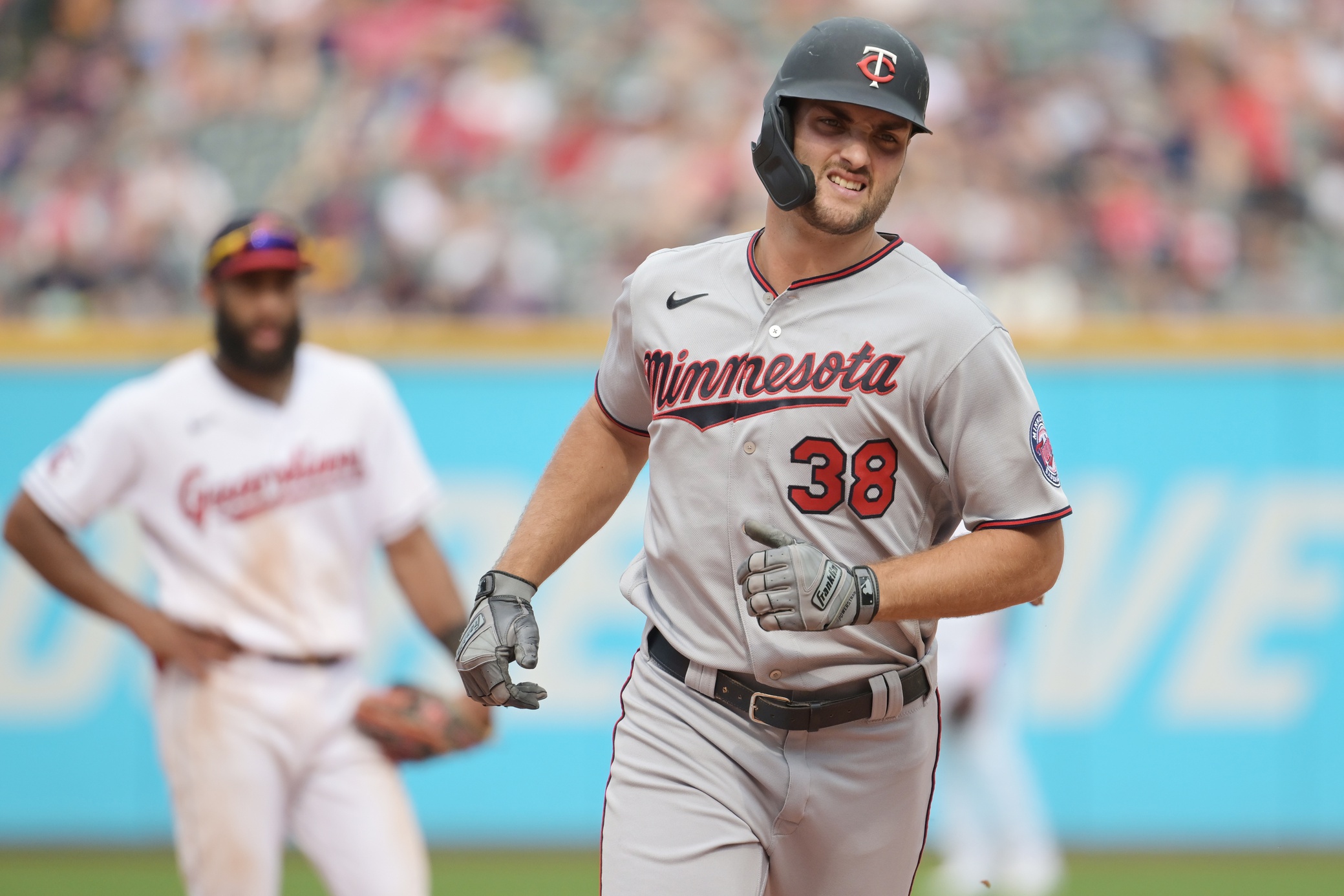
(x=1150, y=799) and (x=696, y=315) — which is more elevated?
(x=696, y=315)

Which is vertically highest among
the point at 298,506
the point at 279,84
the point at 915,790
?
the point at 279,84

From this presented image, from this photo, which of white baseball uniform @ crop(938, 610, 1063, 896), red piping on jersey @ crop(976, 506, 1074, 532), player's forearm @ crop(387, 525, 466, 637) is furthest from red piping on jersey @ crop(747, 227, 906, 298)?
white baseball uniform @ crop(938, 610, 1063, 896)

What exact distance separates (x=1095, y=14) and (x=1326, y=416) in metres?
3.97

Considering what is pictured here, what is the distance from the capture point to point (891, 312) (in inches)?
117

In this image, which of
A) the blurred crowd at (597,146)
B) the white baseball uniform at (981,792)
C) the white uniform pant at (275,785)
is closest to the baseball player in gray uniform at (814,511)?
the white uniform pant at (275,785)

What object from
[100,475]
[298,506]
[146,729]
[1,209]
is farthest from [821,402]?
[1,209]

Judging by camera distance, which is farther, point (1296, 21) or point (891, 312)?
point (1296, 21)

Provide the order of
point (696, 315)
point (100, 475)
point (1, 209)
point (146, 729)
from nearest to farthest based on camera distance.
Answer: point (696, 315) < point (100, 475) < point (146, 729) < point (1, 209)

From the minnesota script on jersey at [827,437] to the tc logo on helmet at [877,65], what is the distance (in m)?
0.36

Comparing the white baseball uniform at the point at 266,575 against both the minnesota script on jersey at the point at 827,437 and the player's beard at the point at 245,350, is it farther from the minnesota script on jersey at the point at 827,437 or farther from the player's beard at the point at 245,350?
the minnesota script on jersey at the point at 827,437

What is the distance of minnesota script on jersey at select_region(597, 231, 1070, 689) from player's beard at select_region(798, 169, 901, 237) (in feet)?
0.41

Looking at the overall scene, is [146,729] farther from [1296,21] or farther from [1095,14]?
[1296,21]

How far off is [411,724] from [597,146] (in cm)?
604

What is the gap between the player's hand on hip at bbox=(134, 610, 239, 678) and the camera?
14.7ft
